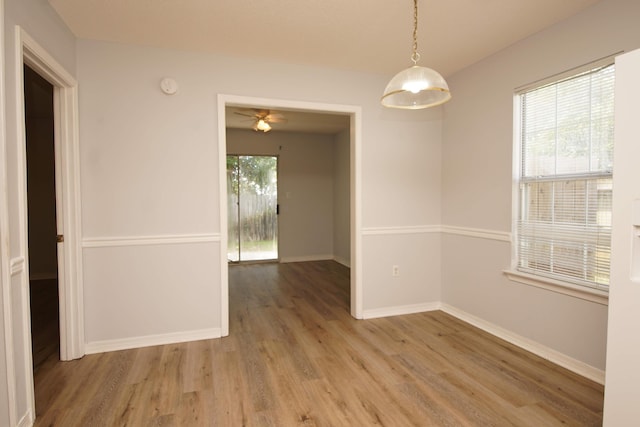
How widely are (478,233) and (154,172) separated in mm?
3077

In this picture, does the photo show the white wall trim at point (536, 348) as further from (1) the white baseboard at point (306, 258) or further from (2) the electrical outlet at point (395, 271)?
(1) the white baseboard at point (306, 258)

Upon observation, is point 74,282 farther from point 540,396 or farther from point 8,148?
point 540,396

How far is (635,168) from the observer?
5.08 feet

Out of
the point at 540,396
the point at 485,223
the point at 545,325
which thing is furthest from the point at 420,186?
the point at 540,396

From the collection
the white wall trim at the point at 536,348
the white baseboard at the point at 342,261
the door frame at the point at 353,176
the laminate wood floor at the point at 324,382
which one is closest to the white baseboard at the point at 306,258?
the white baseboard at the point at 342,261

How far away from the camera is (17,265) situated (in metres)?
1.89

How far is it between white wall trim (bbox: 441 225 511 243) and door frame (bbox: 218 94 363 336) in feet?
3.33

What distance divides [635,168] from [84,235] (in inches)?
142

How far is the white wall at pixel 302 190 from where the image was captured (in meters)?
6.95

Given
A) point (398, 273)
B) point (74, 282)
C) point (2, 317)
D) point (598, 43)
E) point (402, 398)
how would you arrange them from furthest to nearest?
point (398, 273) < point (74, 282) < point (598, 43) < point (402, 398) < point (2, 317)

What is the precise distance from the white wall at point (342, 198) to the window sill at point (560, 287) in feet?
12.0

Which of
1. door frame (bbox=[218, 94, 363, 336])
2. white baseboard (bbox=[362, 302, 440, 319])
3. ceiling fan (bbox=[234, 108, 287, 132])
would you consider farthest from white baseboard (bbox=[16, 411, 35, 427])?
ceiling fan (bbox=[234, 108, 287, 132])

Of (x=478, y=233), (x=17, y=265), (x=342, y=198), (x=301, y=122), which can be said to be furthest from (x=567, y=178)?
(x=342, y=198)

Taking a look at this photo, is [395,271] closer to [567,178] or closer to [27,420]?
[567,178]
